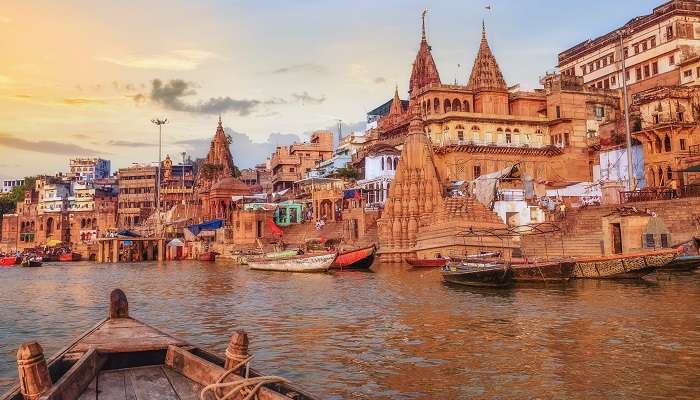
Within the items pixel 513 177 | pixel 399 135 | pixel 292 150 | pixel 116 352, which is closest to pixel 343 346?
pixel 116 352

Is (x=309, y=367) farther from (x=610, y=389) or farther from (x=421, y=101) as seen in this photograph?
(x=421, y=101)

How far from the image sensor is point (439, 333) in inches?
603

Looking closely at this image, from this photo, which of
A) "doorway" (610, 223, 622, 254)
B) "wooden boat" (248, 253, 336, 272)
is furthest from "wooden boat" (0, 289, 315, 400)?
"wooden boat" (248, 253, 336, 272)

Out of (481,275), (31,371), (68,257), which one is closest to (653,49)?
(481,275)

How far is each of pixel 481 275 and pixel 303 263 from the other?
62.5 ft

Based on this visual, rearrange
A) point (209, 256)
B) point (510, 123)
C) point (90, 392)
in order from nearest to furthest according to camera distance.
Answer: point (90, 392) → point (510, 123) → point (209, 256)

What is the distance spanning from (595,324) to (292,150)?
8463 cm

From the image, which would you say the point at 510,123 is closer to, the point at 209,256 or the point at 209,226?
the point at 209,256

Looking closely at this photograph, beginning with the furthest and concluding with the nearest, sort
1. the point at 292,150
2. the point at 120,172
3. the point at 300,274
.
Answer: the point at 120,172 → the point at 292,150 → the point at 300,274

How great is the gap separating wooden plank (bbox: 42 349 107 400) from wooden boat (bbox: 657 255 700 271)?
28.6 metres

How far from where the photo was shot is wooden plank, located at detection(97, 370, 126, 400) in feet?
20.4

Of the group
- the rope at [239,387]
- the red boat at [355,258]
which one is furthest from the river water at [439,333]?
the red boat at [355,258]

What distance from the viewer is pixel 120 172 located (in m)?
112

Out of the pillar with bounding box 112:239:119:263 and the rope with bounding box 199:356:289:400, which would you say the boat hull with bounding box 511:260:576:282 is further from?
the pillar with bounding box 112:239:119:263
